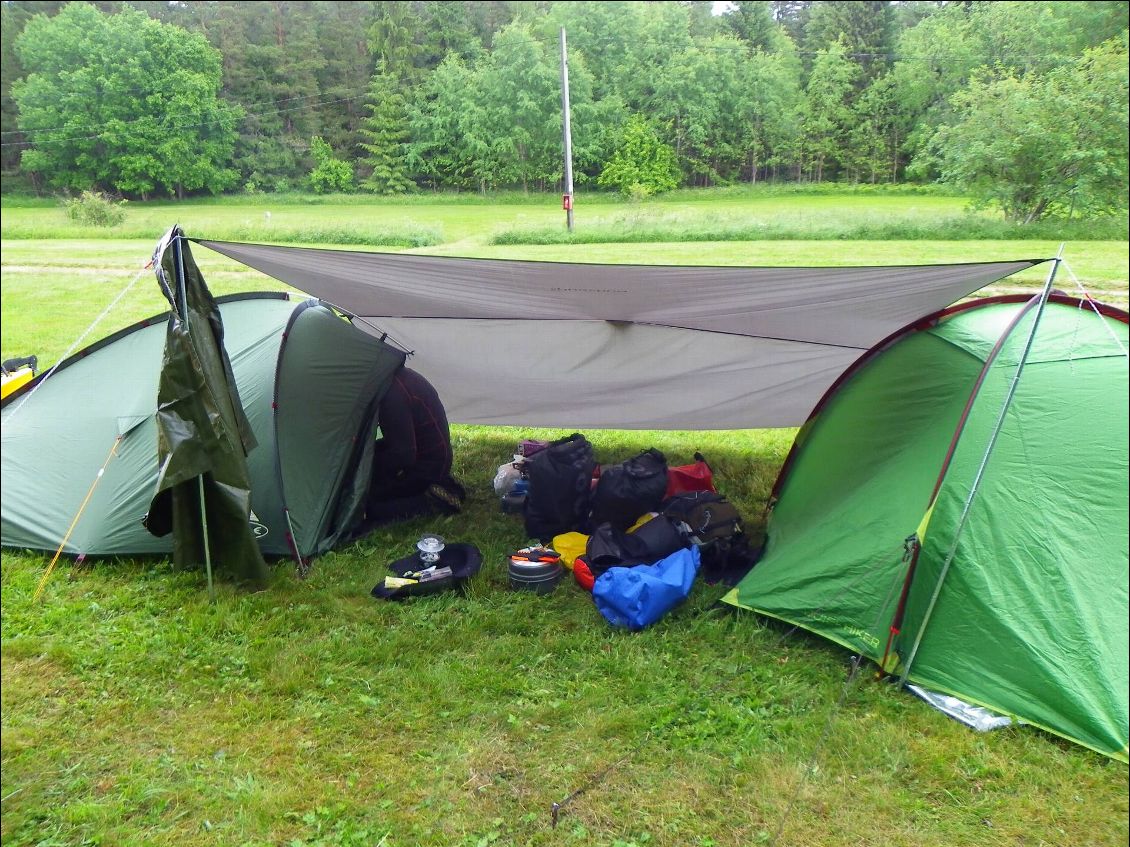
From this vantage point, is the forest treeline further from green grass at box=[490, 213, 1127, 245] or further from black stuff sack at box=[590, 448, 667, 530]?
black stuff sack at box=[590, 448, 667, 530]

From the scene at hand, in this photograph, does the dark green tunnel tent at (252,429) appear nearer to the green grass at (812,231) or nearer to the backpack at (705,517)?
the backpack at (705,517)

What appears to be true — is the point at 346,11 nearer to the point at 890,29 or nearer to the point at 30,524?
the point at 30,524

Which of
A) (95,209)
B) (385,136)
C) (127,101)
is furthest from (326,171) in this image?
(95,209)

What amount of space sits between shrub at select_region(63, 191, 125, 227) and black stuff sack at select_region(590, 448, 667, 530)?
16.9m

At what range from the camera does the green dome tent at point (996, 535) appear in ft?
8.21

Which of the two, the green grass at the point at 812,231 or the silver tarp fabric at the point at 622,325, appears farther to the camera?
the green grass at the point at 812,231

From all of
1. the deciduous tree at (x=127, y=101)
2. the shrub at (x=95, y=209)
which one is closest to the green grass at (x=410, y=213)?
the shrub at (x=95, y=209)

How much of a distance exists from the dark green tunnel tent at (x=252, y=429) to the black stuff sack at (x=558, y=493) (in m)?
0.90

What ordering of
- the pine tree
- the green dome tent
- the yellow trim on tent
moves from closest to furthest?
1. the green dome tent
2. the yellow trim on tent
3. the pine tree

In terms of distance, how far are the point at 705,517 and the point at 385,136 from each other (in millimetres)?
16268

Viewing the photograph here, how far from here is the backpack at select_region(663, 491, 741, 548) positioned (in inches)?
147

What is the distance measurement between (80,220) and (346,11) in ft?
25.8

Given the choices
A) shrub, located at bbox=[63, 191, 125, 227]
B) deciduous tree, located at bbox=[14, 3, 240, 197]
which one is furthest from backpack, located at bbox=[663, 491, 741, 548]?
shrub, located at bbox=[63, 191, 125, 227]

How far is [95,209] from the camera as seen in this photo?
57.4ft
